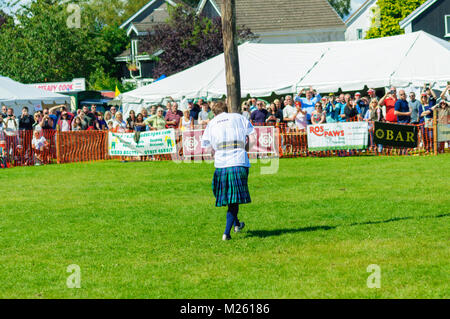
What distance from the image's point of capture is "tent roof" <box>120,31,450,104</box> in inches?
917

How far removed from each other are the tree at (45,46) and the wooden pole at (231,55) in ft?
131

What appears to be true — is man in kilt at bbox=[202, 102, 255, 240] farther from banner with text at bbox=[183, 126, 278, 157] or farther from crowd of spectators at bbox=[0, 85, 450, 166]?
crowd of spectators at bbox=[0, 85, 450, 166]

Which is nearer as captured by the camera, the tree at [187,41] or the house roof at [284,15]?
the tree at [187,41]

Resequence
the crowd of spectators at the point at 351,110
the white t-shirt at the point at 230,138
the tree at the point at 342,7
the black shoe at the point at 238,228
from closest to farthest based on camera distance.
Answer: the white t-shirt at the point at 230,138, the black shoe at the point at 238,228, the crowd of spectators at the point at 351,110, the tree at the point at 342,7

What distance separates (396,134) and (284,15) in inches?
1564

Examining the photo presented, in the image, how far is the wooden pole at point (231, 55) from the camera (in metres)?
12.4

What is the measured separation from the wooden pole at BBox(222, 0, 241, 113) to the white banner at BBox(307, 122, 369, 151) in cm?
711

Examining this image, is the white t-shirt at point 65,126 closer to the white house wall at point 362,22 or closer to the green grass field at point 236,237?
the green grass field at point 236,237

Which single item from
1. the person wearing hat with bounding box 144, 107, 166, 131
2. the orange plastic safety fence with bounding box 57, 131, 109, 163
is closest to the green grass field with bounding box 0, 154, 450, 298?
the person wearing hat with bounding box 144, 107, 166, 131

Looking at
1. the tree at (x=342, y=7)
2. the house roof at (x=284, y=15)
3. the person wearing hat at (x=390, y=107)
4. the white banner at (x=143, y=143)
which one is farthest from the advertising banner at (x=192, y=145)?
the tree at (x=342, y=7)

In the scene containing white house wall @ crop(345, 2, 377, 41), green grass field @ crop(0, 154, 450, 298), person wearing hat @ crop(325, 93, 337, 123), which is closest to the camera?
green grass field @ crop(0, 154, 450, 298)

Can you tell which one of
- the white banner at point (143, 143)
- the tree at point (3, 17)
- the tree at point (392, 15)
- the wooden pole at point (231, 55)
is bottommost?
the white banner at point (143, 143)

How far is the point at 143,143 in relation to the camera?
70.8 feet
